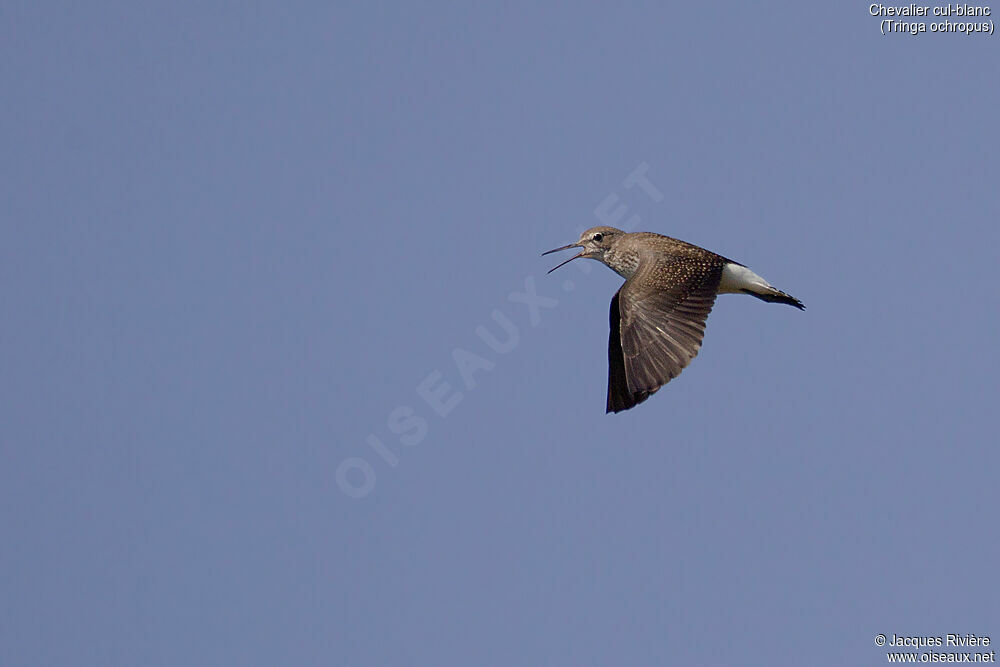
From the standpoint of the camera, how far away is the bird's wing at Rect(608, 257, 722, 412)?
1719 centimetres

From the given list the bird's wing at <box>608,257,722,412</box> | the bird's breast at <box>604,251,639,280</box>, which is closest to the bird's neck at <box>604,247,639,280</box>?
the bird's breast at <box>604,251,639,280</box>

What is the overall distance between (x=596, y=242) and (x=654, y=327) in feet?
13.7

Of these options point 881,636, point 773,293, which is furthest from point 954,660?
point 773,293

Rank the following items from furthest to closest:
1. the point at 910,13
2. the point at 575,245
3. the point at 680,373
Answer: the point at 910,13 < the point at 575,245 < the point at 680,373

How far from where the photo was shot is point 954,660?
22.6m

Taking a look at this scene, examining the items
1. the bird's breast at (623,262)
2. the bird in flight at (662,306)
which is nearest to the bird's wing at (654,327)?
the bird in flight at (662,306)

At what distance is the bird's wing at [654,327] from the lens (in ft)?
56.4

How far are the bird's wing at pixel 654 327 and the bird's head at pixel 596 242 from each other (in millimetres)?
2357

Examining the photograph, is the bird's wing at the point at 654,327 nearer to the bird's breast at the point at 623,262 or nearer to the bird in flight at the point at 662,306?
the bird in flight at the point at 662,306

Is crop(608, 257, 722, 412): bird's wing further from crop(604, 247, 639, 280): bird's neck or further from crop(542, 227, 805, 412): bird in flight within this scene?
crop(604, 247, 639, 280): bird's neck

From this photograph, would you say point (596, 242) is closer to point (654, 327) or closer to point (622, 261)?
point (622, 261)

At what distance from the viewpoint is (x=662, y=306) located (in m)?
18.0

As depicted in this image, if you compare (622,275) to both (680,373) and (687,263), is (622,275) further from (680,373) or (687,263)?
(680,373)

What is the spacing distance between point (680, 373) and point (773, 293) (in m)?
3.77
